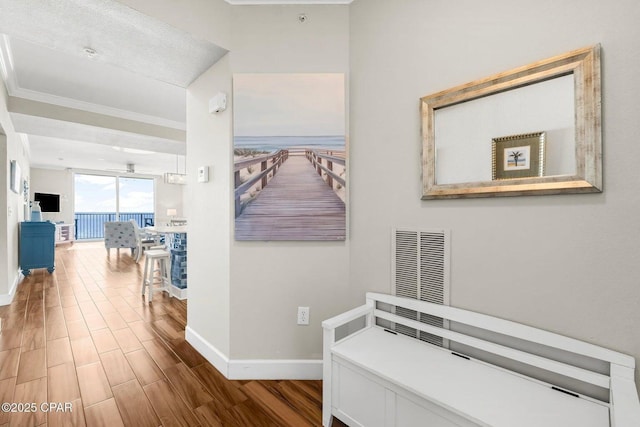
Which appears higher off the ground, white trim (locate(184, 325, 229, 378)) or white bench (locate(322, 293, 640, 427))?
white bench (locate(322, 293, 640, 427))

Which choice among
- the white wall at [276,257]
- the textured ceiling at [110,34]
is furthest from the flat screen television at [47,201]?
the white wall at [276,257]

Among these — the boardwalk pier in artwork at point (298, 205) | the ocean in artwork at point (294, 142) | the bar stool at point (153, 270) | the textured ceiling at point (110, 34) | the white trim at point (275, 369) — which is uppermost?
the textured ceiling at point (110, 34)

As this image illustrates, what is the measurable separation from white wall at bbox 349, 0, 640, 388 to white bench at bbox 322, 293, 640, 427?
0.10 metres

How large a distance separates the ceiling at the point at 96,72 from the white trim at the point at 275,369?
87.2 inches

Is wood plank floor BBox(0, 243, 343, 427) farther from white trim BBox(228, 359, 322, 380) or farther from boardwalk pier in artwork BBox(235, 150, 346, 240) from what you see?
boardwalk pier in artwork BBox(235, 150, 346, 240)

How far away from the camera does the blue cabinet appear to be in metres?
4.52

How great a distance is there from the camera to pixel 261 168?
1.91 m

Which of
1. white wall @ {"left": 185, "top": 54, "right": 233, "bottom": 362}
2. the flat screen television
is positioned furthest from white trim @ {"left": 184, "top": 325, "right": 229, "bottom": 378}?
the flat screen television

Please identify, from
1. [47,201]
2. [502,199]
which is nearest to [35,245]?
[47,201]

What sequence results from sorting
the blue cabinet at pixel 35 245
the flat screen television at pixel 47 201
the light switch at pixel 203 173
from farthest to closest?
the flat screen television at pixel 47 201 → the blue cabinet at pixel 35 245 → the light switch at pixel 203 173

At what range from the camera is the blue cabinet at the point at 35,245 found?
452 cm

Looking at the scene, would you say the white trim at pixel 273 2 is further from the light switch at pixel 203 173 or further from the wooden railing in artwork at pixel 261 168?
the light switch at pixel 203 173

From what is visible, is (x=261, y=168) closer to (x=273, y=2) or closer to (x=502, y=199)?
(x=273, y=2)

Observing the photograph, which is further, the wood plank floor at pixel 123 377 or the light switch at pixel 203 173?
the light switch at pixel 203 173
